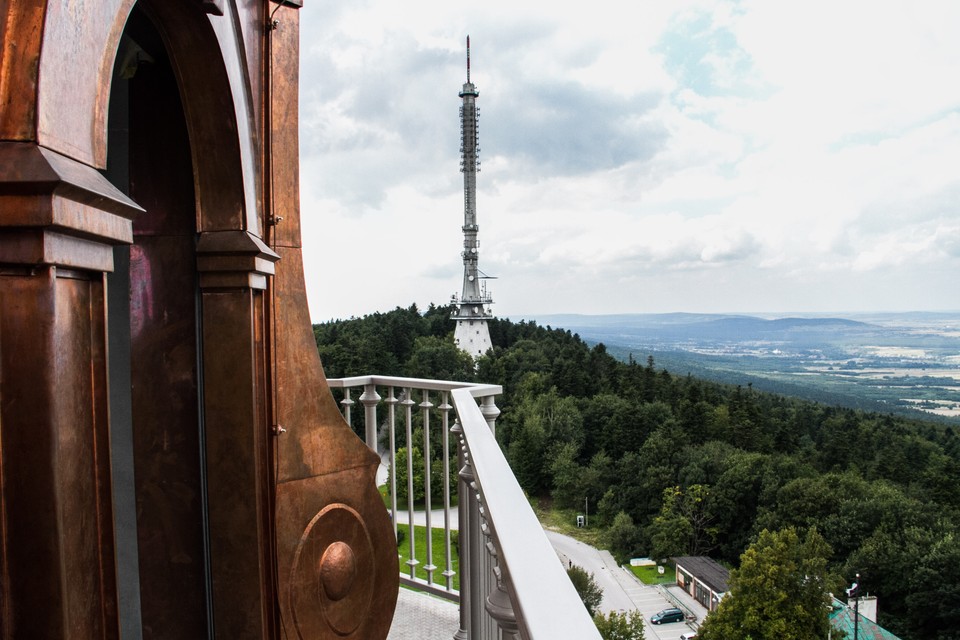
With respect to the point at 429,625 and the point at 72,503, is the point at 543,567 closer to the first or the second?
the point at 72,503

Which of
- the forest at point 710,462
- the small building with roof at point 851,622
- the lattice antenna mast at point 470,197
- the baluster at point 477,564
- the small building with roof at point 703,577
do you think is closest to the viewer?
the baluster at point 477,564

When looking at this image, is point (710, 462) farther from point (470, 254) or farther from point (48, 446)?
point (48, 446)

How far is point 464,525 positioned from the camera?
2711mm

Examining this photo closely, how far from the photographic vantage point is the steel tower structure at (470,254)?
51.5 metres

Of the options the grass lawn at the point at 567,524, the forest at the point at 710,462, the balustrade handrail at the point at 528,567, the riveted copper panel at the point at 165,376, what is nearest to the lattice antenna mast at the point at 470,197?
the forest at the point at 710,462

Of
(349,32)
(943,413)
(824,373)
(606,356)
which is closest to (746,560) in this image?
(606,356)

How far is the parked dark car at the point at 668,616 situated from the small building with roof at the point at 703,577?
142 cm

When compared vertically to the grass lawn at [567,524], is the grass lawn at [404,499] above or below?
above

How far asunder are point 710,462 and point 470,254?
877 inches

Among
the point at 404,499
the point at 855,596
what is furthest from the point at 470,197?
the point at 855,596

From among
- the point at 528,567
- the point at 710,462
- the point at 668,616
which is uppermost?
the point at 528,567

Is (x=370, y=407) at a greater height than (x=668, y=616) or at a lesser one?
greater

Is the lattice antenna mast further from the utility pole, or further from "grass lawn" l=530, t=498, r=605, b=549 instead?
the utility pole

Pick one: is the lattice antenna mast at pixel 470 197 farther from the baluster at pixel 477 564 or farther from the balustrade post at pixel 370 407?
the baluster at pixel 477 564
